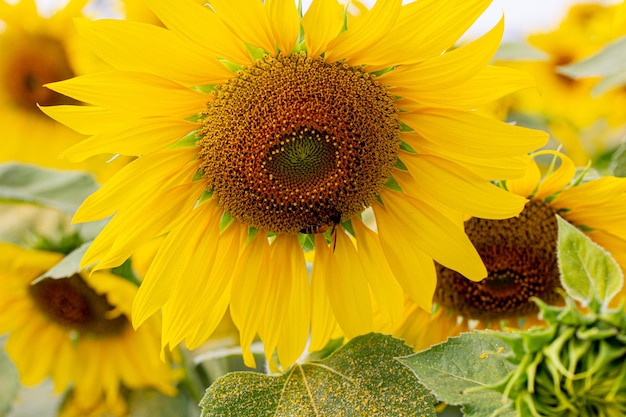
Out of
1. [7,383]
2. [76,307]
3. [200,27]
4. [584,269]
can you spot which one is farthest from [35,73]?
[584,269]

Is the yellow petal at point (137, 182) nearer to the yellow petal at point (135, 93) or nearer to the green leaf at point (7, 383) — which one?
the yellow petal at point (135, 93)

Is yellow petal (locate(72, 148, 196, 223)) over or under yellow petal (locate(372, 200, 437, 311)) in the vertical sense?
over

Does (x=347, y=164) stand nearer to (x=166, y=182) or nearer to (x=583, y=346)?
(x=166, y=182)

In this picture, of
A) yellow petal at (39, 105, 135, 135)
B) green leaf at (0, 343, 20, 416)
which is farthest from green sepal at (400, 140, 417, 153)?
green leaf at (0, 343, 20, 416)

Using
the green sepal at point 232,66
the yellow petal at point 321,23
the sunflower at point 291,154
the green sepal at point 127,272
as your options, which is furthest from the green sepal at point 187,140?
the green sepal at point 127,272

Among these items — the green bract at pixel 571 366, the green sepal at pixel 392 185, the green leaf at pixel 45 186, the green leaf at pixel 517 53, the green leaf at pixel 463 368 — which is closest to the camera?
the green bract at pixel 571 366

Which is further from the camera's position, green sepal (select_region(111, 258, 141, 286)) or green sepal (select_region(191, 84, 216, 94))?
green sepal (select_region(111, 258, 141, 286))

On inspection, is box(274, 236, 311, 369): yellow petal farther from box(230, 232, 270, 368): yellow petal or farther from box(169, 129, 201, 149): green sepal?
box(169, 129, 201, 149): green sepal
